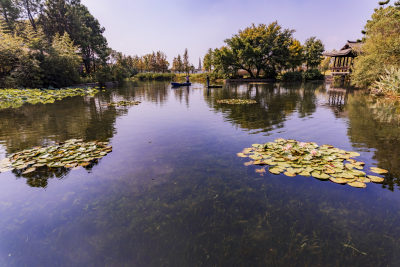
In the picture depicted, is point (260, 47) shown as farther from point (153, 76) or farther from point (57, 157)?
point (57, 157)

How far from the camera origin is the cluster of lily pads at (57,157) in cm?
500

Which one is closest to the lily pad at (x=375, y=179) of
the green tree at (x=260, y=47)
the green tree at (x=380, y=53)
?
the green tree at (x=380, y=53)

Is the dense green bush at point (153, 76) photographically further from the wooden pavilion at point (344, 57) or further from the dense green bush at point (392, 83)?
the dense green bush at point (392, 83)

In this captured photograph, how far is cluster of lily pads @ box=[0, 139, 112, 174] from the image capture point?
4996mm

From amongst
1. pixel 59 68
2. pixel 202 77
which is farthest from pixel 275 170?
pixel 202 77

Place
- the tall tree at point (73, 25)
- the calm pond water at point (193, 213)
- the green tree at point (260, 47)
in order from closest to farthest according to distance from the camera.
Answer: the calm pond water at point (193, 213) < the tall tree at point (73, 25) < the green tree at point (260, 47)

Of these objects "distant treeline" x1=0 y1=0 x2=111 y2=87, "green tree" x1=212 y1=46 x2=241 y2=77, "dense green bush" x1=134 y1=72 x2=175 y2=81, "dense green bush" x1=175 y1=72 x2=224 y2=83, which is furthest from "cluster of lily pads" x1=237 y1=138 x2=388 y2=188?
"dense green bush" x1=134 y1=72 x2=175 y2=81

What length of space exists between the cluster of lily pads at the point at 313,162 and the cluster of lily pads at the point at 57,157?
4234 mm

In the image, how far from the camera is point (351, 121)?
30.9 ft

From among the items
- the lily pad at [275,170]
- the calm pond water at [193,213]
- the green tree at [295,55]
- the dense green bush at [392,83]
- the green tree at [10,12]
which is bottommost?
the calm pond water at [193,213]

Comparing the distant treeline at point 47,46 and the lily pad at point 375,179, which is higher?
the distant treeline at point 47,46

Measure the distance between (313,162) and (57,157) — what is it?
6.77 meters

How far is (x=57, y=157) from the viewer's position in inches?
211

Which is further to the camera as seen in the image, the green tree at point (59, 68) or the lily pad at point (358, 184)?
the green tree at point (59, 68)
